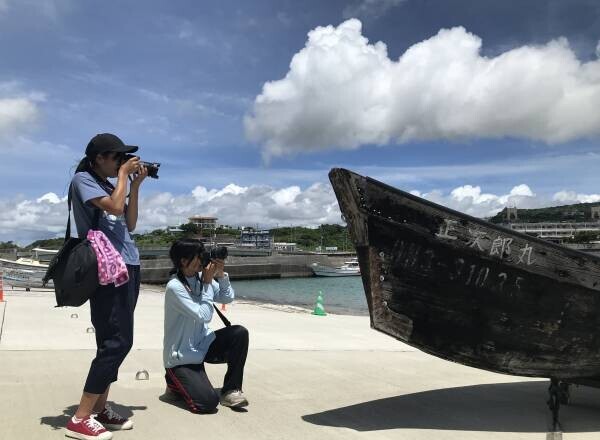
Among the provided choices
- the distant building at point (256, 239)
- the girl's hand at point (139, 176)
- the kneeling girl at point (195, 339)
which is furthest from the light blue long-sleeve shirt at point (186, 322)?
the distant building at point (256, 239)

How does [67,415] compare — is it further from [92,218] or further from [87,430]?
[92,218]

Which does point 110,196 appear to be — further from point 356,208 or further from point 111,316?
point 356,208

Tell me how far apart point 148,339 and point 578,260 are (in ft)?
Result: 18.2

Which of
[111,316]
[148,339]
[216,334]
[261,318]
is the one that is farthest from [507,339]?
[261,318]

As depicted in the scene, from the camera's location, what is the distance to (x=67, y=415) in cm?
331

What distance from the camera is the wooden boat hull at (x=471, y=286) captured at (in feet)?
10.8

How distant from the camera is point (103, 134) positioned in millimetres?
3102

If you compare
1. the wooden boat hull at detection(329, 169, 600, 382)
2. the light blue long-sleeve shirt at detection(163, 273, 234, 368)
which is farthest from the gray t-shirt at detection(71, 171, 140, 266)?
the wooden boat hull at detection(329, 169, 600, 382)

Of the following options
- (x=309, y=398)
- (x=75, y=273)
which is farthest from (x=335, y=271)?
(x=75, y=273)

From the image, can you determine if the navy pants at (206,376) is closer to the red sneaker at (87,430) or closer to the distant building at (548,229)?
the red sneaker at (87,430)

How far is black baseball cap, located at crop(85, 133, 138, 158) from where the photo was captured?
3.05 metres

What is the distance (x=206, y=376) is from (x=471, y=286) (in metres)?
1.94

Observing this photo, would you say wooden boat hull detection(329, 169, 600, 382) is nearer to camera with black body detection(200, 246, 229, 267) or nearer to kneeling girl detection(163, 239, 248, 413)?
camera with black body detection(200, 246, 229, 267)

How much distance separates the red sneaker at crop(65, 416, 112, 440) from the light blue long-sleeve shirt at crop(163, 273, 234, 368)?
79 centimetres
